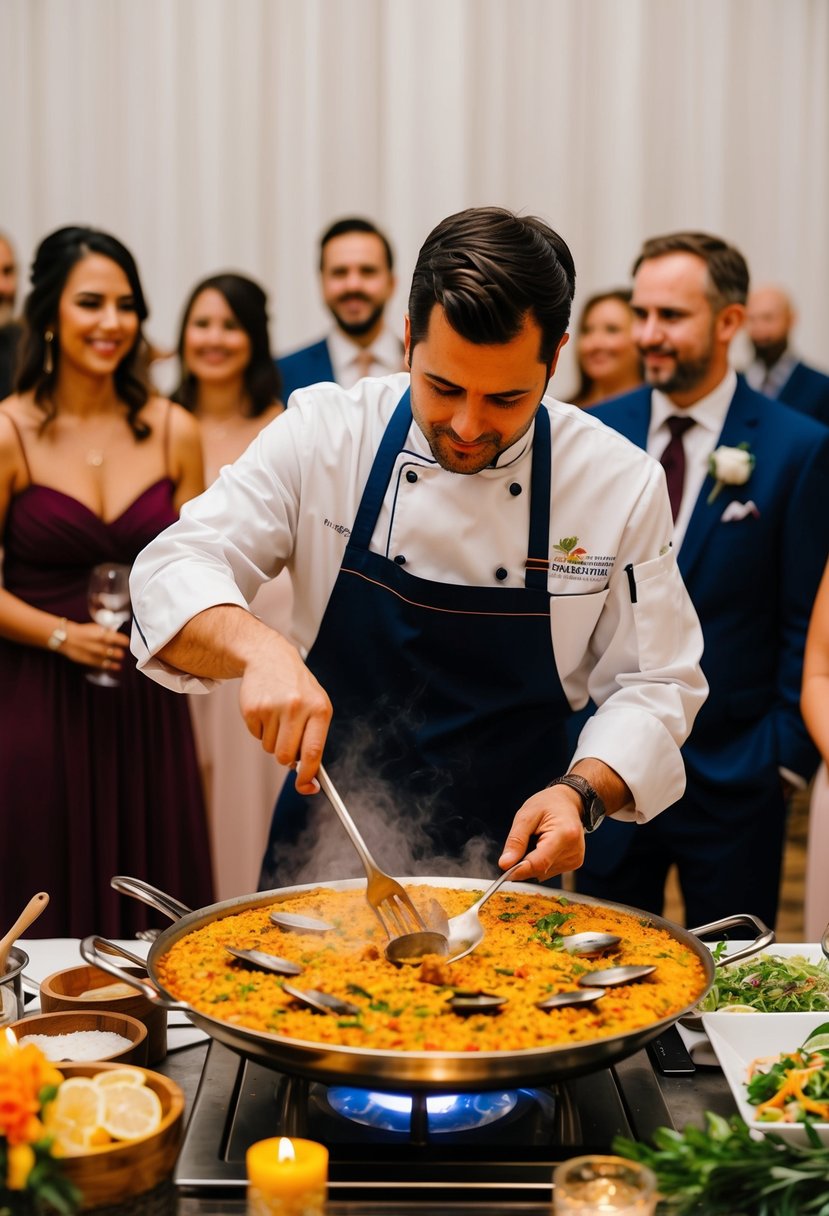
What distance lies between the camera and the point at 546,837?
Answer: 6.10 ft

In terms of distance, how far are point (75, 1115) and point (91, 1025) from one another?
0.32 metres

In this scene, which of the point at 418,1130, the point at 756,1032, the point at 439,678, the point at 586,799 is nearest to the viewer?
the point at 418,1130

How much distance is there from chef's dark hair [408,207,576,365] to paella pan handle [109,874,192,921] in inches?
34.4

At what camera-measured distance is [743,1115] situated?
1485 millimetres

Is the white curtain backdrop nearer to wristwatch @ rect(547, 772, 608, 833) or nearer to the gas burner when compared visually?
wristwatch @ rect(547, 772, 608, 833)

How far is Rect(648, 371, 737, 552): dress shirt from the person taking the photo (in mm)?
3557

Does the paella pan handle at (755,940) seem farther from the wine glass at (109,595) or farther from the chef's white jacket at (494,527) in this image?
the wine glass at (109,595)

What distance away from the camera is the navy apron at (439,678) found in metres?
2.29

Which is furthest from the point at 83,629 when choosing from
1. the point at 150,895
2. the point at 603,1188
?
the point at 603,1188

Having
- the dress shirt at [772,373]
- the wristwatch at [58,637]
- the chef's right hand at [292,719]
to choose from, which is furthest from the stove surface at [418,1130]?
the dress shirt at [772,373]

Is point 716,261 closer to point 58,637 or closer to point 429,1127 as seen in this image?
point 58,637

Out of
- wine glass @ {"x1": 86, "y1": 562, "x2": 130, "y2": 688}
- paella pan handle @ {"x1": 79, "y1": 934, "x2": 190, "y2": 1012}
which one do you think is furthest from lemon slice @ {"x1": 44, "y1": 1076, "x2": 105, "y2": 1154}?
Result: wine glass @ {"x1": 86, "y1": 562, "x2": 130, "y2": 688}

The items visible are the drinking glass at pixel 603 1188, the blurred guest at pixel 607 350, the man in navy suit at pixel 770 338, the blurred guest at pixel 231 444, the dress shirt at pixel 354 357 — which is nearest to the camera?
the drinking glass at pixel 603 1188

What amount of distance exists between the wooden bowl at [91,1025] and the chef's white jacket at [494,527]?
80cm
